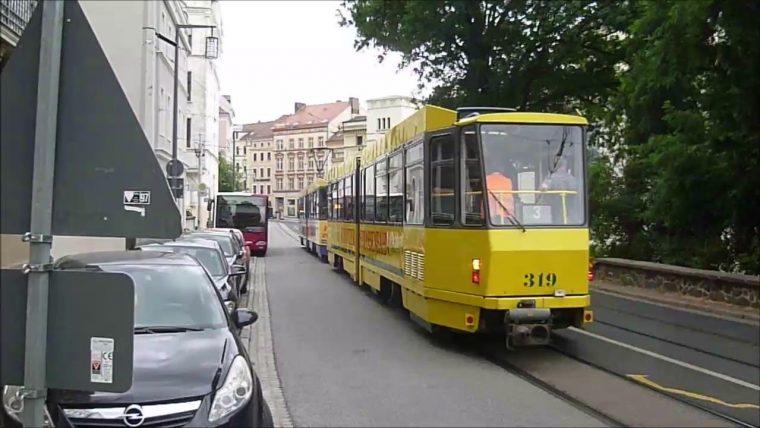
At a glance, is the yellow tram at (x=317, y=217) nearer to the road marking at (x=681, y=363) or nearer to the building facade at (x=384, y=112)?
the road marking at (x=681, y=363)

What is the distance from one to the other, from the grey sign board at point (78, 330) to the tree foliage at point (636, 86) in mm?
13992

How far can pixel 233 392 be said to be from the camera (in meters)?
5.79

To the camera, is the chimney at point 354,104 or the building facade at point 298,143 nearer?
the building facade at point 298,143

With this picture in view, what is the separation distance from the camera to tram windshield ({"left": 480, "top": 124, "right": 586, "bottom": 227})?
11.3 meters

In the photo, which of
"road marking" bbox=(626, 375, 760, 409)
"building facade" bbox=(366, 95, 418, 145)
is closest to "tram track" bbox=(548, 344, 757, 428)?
"road marking" bbox=(626, 375, 760, 409)

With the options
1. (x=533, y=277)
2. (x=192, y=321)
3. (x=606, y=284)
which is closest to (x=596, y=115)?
(x=606, y=284)

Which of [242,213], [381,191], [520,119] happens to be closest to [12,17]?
[381,191]

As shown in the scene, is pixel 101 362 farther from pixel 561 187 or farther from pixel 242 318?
pixel 561 187

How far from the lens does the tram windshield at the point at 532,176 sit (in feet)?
37.1

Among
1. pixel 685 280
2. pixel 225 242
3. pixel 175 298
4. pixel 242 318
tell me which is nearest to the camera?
pixel 175 298

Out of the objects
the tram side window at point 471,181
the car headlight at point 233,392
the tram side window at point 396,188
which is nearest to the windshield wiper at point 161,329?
the car headlight at point 233,392

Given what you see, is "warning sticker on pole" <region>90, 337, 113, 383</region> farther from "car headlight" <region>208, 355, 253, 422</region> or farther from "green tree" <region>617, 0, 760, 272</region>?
"green tree" <region>617, 0, 760, 272</region>

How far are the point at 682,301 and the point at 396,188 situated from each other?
255 inches

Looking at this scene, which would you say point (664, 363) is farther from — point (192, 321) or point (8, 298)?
point (8, 298)
